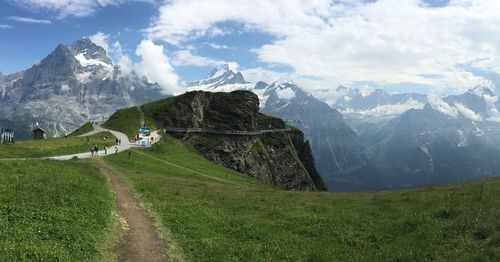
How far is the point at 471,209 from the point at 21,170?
37.5 metres

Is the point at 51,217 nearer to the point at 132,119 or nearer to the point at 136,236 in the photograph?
the point at 136,236

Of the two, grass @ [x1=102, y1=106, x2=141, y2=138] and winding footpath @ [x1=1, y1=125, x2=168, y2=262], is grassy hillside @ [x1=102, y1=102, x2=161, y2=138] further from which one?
winding footpath @ [x1=1, y1=125, x2=168, y2=262]

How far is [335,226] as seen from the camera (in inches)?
1373

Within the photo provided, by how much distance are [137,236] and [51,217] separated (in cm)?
527

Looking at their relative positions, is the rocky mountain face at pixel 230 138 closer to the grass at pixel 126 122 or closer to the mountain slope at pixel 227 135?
the mountain slope at pixel 227 135

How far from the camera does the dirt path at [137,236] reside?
2628 centimetres

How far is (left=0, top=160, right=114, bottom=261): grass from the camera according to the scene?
22703mm

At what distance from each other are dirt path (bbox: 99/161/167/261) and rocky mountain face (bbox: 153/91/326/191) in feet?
397

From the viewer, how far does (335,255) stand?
90.1 ft

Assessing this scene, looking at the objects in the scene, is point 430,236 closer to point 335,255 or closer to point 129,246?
point 335,255

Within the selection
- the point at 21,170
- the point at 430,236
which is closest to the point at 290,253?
the point at 430,236

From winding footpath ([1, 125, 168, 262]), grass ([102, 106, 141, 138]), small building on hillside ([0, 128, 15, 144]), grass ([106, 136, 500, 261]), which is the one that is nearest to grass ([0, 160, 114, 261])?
winding footpath ([1, 125, 168, 262])

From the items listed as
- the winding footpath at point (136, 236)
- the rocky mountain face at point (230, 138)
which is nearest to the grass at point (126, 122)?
the rocky mountain face at point (230, 138)

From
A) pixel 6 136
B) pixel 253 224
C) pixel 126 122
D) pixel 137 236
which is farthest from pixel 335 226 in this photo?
pixel 126 122
